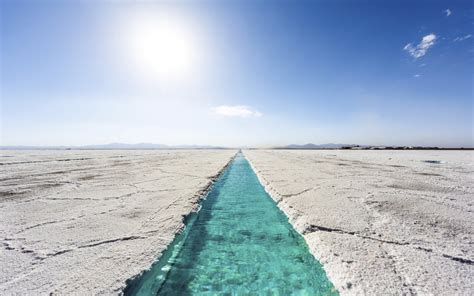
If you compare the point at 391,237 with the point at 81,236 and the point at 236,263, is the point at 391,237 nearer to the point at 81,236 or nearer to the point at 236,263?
the point at 236,263

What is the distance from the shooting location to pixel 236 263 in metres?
2.49

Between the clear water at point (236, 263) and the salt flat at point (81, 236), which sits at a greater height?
the salt flat at point (81, 236)

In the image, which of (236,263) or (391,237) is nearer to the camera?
(236,263)

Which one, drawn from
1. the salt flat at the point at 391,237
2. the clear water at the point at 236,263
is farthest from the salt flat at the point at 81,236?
the salt flat at the point at 391,237

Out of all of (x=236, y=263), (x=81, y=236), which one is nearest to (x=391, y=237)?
(x=236, y=263)

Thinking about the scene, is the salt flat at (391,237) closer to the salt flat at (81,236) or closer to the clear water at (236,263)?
the clear water at (236,263)

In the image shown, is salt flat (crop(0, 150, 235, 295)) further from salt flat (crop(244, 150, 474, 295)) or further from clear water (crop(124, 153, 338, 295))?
salt flat (crop(244, 150, 474, 295))

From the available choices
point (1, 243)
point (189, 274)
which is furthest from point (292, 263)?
point (1, 243)

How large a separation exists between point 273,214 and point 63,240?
10.4ft

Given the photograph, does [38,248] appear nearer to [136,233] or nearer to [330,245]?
[136,233]

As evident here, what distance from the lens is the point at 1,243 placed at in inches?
98.0

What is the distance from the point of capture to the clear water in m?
2.03

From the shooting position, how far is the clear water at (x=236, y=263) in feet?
6.67

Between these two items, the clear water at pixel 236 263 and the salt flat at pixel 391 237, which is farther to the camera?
the clear water at pixel 236 263
